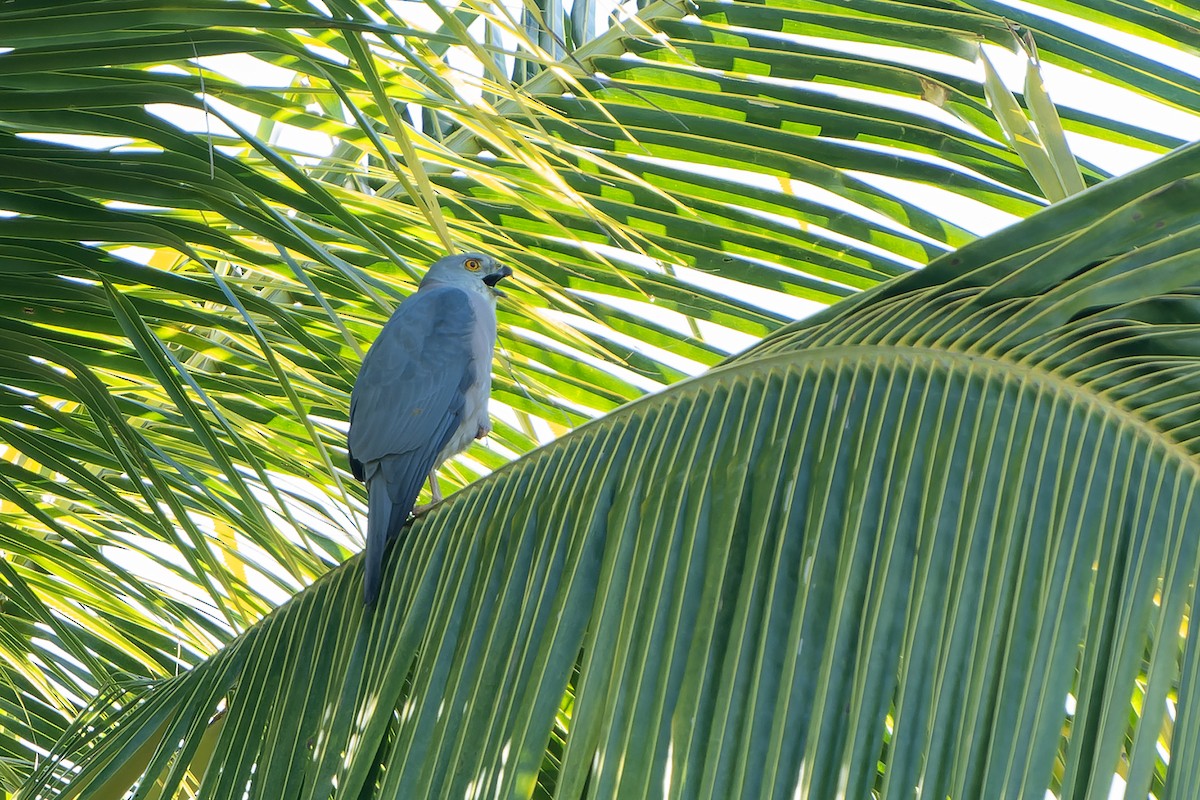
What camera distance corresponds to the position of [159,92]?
119 centimetres

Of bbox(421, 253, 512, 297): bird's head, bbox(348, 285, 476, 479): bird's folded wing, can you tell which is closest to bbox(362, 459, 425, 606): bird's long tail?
bbox(348, 285, 476, 479): bird's folded wing

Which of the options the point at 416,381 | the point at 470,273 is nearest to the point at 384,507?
the point at 416,381

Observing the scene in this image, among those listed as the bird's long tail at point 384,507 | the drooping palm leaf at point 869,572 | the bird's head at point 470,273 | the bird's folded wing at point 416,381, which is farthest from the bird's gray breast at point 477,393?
the drooping palm leaf at point 869,572

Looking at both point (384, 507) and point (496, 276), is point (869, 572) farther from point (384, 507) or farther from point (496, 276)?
point (496, 276)

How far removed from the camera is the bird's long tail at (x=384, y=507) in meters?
1.43

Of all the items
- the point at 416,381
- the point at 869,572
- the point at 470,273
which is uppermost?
the point at 470,273

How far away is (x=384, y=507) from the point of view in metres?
1.81

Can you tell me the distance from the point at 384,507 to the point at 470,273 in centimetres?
91

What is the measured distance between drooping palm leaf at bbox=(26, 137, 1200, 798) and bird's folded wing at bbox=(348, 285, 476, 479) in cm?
73

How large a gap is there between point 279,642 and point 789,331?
2.41 ft

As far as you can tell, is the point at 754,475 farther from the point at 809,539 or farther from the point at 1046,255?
the point at 1046,255

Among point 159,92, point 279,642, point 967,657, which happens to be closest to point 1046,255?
point 967,657

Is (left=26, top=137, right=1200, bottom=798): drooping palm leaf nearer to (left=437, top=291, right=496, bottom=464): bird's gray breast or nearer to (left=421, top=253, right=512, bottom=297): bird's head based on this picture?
(left=437, top=291, right=496, bottom=464): bird's gray breast

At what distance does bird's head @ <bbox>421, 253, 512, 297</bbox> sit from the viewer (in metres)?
2.46
